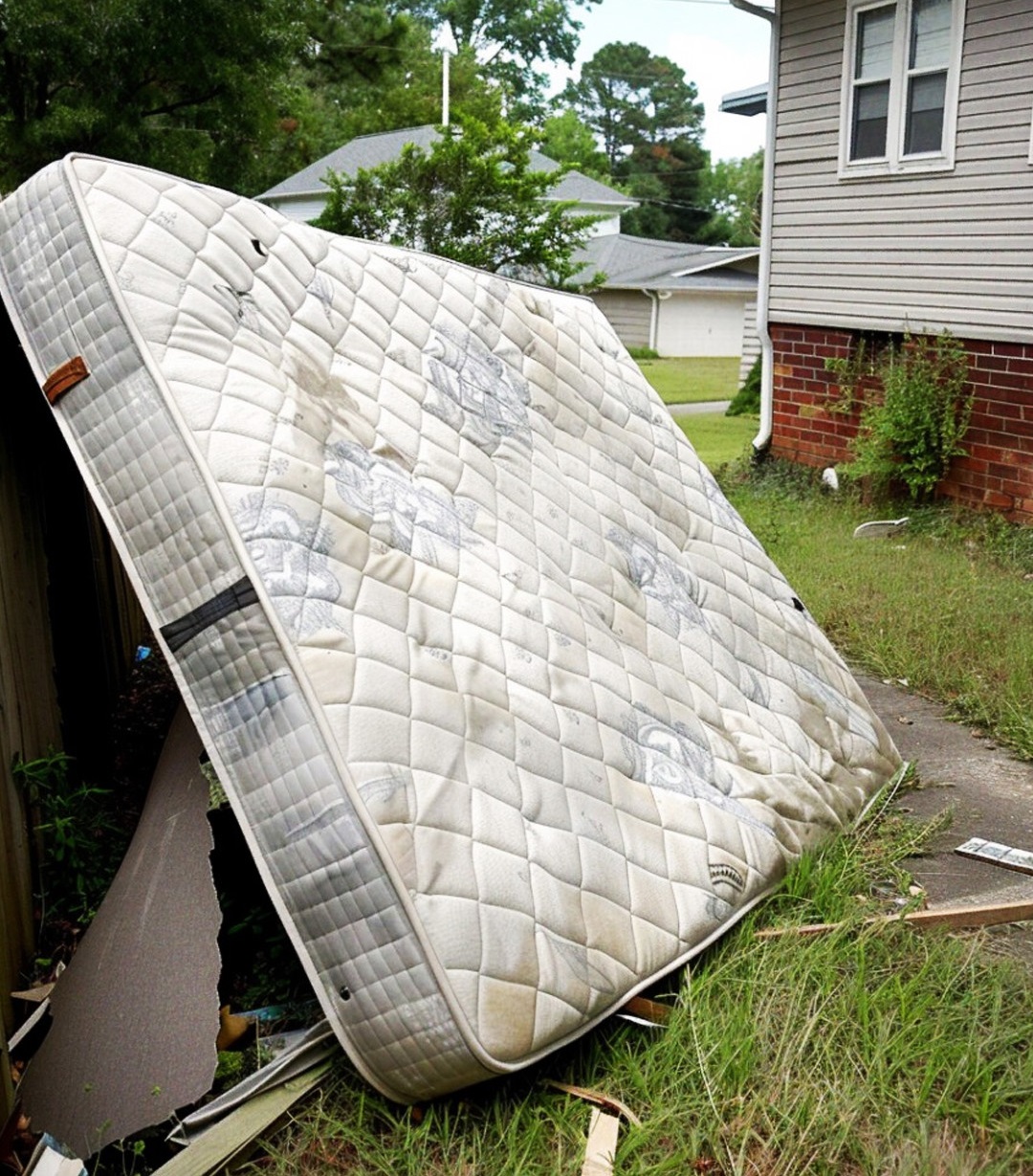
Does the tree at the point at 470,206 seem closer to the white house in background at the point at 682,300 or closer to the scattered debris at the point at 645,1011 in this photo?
the scattered debris at the point at 645,1011

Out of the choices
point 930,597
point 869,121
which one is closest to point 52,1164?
point 930,597

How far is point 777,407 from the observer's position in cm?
1156

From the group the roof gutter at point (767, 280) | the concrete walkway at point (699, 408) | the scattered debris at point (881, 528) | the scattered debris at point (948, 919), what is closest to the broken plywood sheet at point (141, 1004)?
the scattered debris at point (948, 919)

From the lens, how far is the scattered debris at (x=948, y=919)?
2877 mm

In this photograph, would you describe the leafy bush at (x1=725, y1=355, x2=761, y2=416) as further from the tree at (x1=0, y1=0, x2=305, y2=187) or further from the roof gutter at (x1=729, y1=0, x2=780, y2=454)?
the tree at (x1=0, y1=0, x2=305, y2=187)

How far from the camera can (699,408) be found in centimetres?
2192

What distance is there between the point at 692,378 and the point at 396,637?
26.6m

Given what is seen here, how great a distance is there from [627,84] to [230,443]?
254ft

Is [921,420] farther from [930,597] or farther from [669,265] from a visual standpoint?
[669,265]

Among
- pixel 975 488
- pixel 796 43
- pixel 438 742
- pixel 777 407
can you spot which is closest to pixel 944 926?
pixel 438 742

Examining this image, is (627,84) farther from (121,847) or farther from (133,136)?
(121,847)

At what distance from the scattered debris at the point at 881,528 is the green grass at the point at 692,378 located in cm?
1238

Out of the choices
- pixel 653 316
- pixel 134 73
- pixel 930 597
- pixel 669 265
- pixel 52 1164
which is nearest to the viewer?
pixel 52 1164

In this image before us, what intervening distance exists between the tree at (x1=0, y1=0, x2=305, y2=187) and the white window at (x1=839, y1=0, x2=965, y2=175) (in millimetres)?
13256
